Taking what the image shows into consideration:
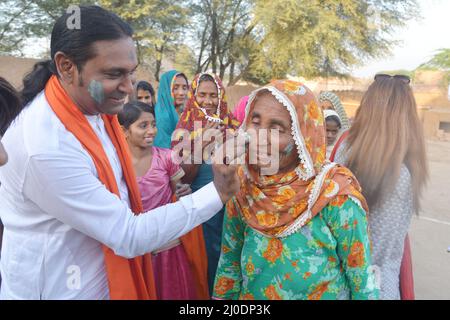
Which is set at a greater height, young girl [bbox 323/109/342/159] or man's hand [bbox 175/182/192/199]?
young girl [bbox 323/109/342/159]

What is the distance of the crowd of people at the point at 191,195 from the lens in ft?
3.92

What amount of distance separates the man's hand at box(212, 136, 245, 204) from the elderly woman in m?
0.25

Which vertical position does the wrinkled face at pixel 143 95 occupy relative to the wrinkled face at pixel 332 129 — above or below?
above

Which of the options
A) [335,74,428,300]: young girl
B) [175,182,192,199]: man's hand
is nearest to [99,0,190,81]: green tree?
[175,182,192,199]: man's hand

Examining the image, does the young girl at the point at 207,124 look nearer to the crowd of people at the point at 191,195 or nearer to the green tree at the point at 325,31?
the crowd of people at the point at 191,195

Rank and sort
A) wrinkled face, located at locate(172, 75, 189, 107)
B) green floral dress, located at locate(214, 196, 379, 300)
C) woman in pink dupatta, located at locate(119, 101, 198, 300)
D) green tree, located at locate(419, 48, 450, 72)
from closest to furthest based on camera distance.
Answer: green floral dress, located at locate(214, 196, 379, 300) → woman in pink dupatta, located at locate(119, 101, 198, 300) → wrinkled face, located at locate(172, 75, 189, 107) → green tree, located at locate(419, 48, 450, 72)

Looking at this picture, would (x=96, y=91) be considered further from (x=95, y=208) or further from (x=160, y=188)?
(x=160, y=188)

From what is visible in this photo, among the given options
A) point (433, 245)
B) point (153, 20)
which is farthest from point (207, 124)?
point (153, 20)

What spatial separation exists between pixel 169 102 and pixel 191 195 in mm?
2796

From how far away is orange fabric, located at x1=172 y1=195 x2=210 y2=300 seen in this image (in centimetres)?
231

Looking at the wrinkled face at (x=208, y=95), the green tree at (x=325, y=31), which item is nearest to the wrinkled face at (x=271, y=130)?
the wrinkled face at (x=208, y=95)

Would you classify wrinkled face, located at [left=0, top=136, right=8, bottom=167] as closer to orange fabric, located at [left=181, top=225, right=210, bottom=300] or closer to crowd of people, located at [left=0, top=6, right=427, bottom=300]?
crowd of people, located at [left=0, top=6, right=427, bottom=300]

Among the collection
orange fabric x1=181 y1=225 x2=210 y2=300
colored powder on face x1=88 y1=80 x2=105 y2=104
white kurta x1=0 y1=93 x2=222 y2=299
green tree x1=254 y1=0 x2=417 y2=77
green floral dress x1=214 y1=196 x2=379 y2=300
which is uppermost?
green tree x1=254 y1=0 x2=417 y2=77

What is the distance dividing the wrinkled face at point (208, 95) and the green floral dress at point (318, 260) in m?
1.64
